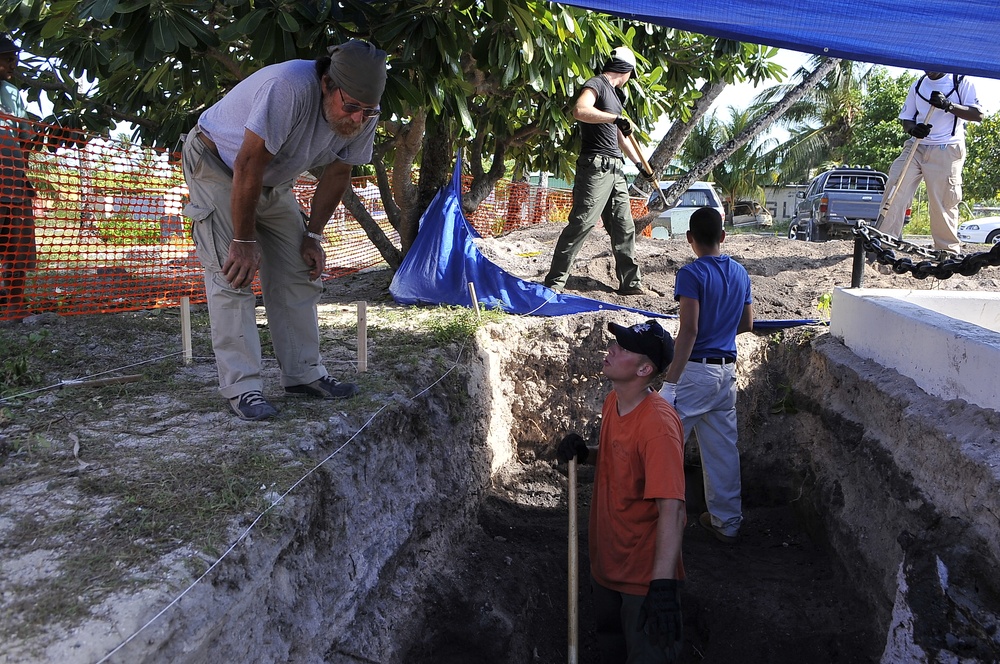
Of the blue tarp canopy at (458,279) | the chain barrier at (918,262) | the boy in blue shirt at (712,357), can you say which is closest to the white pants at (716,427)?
the boy in blue shirt at (712,357)

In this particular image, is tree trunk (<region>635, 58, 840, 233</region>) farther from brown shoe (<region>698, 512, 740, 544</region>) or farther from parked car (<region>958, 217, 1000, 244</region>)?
parked car (<region>958, 217, 1000, 244</region>)

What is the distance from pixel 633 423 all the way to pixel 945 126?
489 cm

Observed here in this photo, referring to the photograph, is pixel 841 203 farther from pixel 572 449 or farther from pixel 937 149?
pixel 572 449

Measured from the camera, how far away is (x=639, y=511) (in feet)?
9.82

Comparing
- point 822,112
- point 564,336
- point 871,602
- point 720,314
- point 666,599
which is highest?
point 822,112

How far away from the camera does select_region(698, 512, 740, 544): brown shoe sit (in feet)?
14.9

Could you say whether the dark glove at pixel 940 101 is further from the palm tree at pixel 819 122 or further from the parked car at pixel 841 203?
the palm tree at pixel 819 122

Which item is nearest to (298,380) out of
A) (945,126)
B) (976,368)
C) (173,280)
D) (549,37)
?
(549,37)

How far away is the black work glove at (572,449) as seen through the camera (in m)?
3.44

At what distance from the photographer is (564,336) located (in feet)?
18.8

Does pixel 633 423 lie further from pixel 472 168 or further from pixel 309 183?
pixel 309 183

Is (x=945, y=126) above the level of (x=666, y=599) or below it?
above

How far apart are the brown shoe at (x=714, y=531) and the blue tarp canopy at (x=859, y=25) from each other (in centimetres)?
272

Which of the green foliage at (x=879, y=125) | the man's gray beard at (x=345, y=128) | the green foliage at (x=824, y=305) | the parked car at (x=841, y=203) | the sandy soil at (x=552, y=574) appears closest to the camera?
the man's gray beard at (x=345, y=128)
